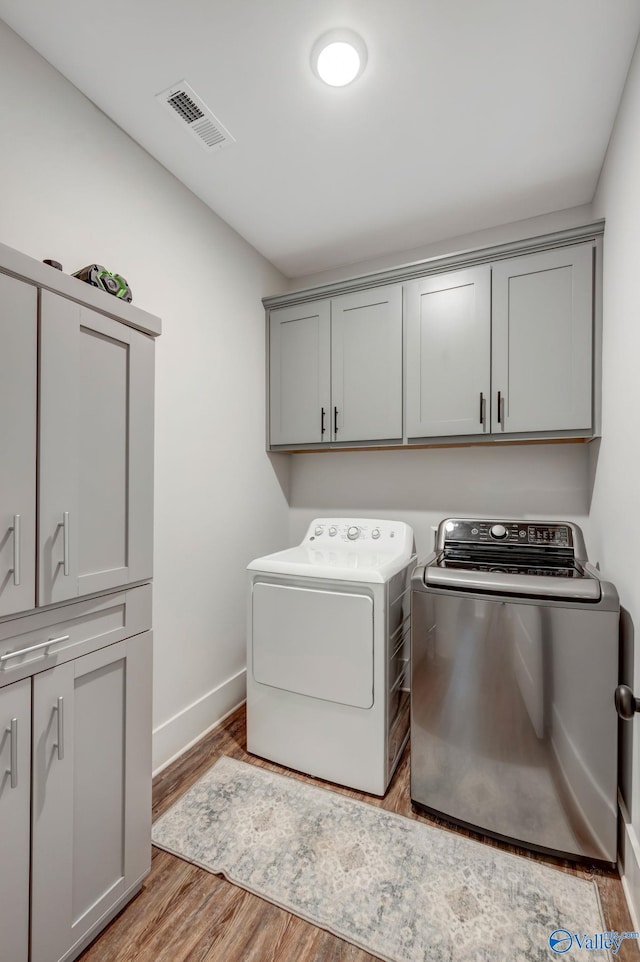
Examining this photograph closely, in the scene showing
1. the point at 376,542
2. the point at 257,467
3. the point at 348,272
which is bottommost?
the point at 376,542

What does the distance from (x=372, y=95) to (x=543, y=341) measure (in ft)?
4.03

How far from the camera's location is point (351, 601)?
1791 millimetres

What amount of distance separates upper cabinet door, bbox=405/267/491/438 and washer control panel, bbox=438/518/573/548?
47 cm

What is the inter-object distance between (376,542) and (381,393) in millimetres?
839

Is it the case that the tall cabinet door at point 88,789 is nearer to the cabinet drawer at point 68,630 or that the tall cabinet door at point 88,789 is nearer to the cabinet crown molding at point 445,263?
the cabinet drawer at point 68,630

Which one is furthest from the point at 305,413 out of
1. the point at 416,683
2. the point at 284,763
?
the point at 284,763

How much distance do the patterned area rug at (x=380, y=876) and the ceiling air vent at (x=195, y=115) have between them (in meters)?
2.71

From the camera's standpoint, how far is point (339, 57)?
1.40 meters

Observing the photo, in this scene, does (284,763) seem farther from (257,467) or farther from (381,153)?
(381,153)

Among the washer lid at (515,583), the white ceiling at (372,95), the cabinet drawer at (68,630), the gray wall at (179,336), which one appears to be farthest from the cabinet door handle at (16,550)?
the white ceiling at (372,95)

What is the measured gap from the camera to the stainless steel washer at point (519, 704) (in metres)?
1.39

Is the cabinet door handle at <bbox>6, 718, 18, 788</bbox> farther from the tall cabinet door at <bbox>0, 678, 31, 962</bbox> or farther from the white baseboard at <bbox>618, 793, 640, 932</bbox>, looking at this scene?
the white baseboard at <bbox>618, 793, 640, 932</bbox>

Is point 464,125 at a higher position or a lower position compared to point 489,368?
higher

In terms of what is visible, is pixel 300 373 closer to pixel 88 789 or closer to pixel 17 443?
pixel 17 443
